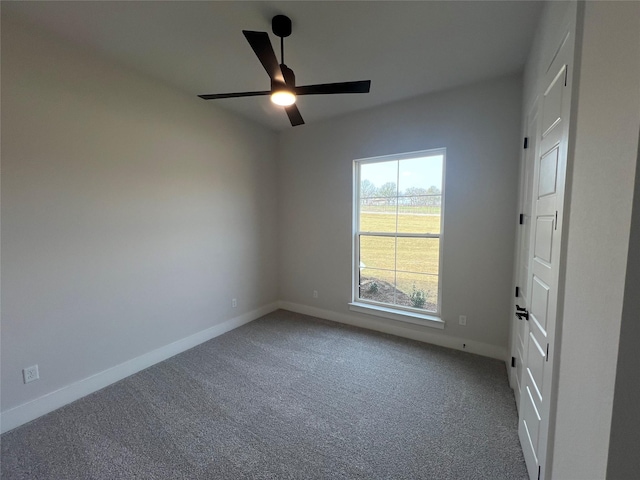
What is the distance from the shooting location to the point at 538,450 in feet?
4.42

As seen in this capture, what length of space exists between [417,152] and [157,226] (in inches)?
117

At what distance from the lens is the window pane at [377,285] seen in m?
3.49

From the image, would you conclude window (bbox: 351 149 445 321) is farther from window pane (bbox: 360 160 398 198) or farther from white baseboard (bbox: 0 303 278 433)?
white baseboard (bbox: 0 303 278 433)

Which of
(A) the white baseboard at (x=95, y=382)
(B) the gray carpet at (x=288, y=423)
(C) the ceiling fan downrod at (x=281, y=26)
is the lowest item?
(B) the gray carpet at (x=288, y=423)

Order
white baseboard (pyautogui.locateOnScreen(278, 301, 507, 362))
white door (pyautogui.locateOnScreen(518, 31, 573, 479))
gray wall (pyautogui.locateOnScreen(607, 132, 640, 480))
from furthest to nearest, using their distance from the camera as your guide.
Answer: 1. white baseboard (pyautogui.locateOnScreen(278, 301, 507, 362))
2. white door (pyautogui.locateOnScreen(518, 31, 573, 479))
3. gray wall (pyautogui.locateOnScreen(607, 132, 640, 480))

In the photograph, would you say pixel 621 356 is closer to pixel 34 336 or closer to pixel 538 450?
pixel 538 450

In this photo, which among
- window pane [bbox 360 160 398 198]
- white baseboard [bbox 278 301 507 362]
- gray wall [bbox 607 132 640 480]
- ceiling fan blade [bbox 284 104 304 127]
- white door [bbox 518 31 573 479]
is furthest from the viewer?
window pane [bbox 360 160 398 198]

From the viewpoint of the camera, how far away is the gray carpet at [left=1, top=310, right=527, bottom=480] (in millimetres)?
1583

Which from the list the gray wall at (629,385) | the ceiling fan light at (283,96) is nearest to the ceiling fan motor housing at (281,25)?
the ceiling fan light at (283,96)

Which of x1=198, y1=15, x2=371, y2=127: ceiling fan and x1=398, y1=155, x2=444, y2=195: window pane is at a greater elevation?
x1=198, y1=15, x2=371, y2=127: ceiling fan

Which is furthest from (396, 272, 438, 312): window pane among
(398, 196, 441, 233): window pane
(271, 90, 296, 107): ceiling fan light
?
(271, 90, 296, 107): ceiling fan light

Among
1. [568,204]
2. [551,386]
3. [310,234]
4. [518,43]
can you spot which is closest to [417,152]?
→ [518,43]

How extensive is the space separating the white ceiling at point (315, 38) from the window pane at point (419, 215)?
47.6 inches

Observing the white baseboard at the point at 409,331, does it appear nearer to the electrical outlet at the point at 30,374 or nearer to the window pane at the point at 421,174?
the window pane at the point at 421,174
